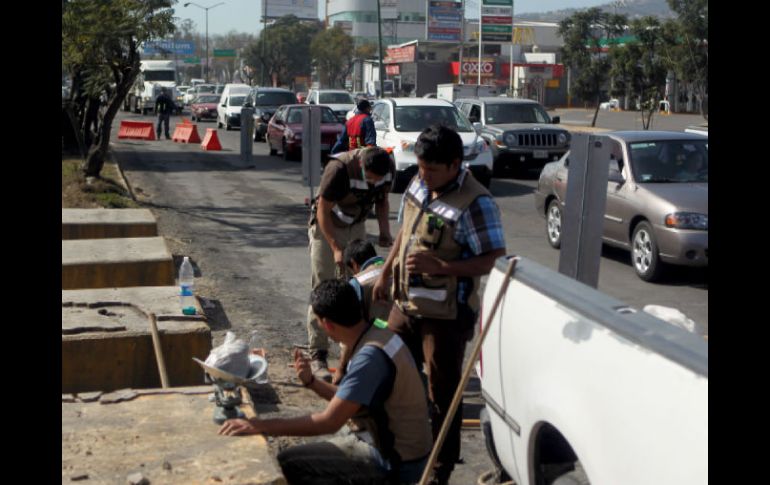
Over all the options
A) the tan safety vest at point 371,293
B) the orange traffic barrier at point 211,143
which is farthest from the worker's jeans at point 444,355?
the orange traffic barrier at point 211,143

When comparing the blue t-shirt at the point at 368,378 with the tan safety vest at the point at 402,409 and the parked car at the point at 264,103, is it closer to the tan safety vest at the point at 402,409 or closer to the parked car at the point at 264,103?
the tan safety vest at the point at 402,409

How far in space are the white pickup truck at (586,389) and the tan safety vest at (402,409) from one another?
12.7 inches

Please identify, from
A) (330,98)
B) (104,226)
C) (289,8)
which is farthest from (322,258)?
(289,8)

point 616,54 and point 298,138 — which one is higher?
point 616,54

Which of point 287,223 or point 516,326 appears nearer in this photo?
point 516,326

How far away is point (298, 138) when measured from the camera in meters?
25.6

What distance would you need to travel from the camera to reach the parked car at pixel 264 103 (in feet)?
108

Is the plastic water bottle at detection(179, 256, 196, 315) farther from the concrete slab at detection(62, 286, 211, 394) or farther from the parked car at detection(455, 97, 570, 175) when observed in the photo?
the parked car at detection(455, 97, 570, 175)

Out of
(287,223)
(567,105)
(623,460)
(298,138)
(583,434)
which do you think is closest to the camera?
(623,460)

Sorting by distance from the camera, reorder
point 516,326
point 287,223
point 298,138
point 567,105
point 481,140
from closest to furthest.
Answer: point 516,326 → point 287,223 → point 481,140 → point 298,138 → point 567,105
